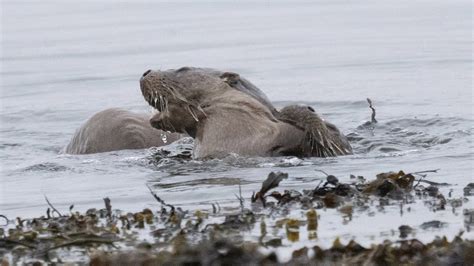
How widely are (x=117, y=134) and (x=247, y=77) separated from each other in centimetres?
497

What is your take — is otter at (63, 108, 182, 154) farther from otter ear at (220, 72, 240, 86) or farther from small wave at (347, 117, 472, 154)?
small wave at (347, 117, 472, 154)

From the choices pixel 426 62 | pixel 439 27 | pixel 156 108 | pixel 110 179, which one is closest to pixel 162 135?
pixel 156 108

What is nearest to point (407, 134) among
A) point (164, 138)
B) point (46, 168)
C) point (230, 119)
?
point (164, 138)

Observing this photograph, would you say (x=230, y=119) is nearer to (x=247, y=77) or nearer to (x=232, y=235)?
(x=232, y=235)

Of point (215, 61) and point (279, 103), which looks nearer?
point (279, 103)

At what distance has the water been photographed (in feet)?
22.3

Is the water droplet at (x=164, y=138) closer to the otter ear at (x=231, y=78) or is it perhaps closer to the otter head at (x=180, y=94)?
the otter head at (x=180, y=94)

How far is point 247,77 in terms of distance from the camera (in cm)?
1362

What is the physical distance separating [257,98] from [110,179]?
115 cm

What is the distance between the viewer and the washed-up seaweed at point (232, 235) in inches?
169

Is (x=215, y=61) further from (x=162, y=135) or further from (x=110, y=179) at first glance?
(x=110, y=179)

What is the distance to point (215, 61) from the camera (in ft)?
48.3

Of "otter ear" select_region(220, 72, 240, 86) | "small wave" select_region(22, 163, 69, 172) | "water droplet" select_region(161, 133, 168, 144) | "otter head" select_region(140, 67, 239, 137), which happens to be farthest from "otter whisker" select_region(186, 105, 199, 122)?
"water droplet" select_region(161, 133, 168, 144)

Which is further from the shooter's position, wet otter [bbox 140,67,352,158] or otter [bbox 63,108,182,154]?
otter [bbox 63,108,182,154]
